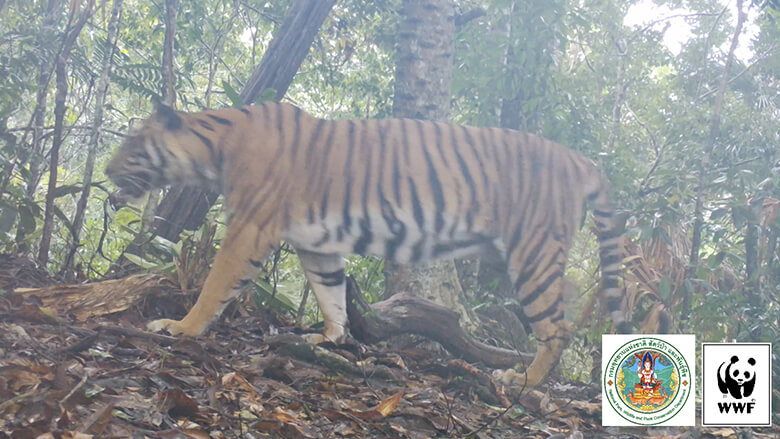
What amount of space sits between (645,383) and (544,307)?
784mm

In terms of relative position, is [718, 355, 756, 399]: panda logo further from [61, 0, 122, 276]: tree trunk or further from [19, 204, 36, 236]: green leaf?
[19, 204, 36, 236]: green leaf

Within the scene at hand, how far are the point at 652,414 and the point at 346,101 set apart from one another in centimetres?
332

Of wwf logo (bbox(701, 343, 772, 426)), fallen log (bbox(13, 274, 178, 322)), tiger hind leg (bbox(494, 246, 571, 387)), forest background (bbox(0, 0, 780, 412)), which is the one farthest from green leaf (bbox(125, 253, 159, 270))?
wwf logo (bbox(701, 343, 772, 426))

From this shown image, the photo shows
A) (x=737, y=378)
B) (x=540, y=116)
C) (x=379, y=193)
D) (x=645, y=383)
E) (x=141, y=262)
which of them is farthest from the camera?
(x=540, y=116)

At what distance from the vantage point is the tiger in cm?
301

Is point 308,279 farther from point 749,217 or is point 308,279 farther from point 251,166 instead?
point 749,217

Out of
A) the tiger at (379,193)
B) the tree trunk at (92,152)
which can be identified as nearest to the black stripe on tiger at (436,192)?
the tiger at (379,193)

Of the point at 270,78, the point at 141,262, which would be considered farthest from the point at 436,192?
the point at 141,262

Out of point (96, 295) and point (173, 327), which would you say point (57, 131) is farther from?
point (173, 327)

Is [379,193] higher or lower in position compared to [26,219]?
higher

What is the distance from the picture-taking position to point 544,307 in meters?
3.10

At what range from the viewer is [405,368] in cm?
279

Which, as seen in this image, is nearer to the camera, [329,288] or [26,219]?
[329,288]

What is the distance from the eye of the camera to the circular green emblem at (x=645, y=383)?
234 centimetres
